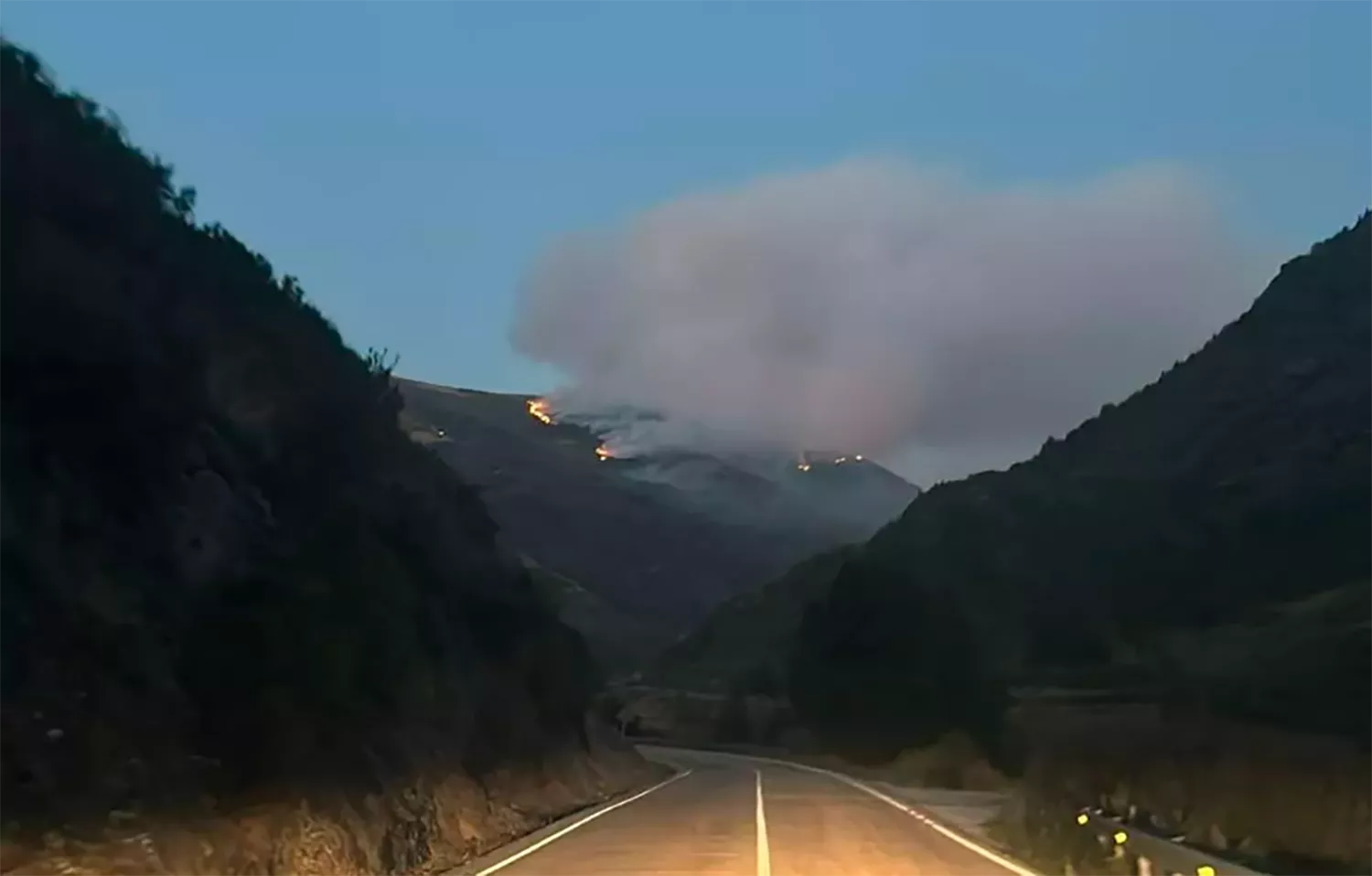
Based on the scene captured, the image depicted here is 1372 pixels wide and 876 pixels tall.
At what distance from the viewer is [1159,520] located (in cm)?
10856

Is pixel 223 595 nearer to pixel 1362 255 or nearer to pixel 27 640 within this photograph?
pixel 27 640

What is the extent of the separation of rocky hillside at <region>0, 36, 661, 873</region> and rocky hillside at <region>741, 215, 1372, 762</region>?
187ft

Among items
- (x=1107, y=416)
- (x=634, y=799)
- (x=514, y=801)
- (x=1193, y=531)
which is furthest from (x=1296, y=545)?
(x=514, y=801)

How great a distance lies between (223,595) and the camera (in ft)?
59.9

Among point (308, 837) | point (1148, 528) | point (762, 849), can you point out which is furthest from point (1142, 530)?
point (308, 837)

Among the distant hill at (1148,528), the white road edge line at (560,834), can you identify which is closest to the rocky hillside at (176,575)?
the white road edge line at (560,834)

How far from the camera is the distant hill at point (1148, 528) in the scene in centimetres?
→ 8381

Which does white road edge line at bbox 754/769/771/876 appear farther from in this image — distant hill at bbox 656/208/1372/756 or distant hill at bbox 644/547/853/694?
distant hill at bbox 644/547/853/694

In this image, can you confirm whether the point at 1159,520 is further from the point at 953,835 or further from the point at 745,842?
the point at 745,842

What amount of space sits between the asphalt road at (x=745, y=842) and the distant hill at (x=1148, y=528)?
136 ft

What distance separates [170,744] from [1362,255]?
428 ft

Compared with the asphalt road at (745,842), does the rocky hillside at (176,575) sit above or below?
above

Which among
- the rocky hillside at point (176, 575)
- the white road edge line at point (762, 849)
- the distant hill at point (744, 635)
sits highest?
the distant hill at point (744, 635)

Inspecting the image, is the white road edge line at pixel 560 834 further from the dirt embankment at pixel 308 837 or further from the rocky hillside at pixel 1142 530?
the rocky hillside at pixel 1142 530
